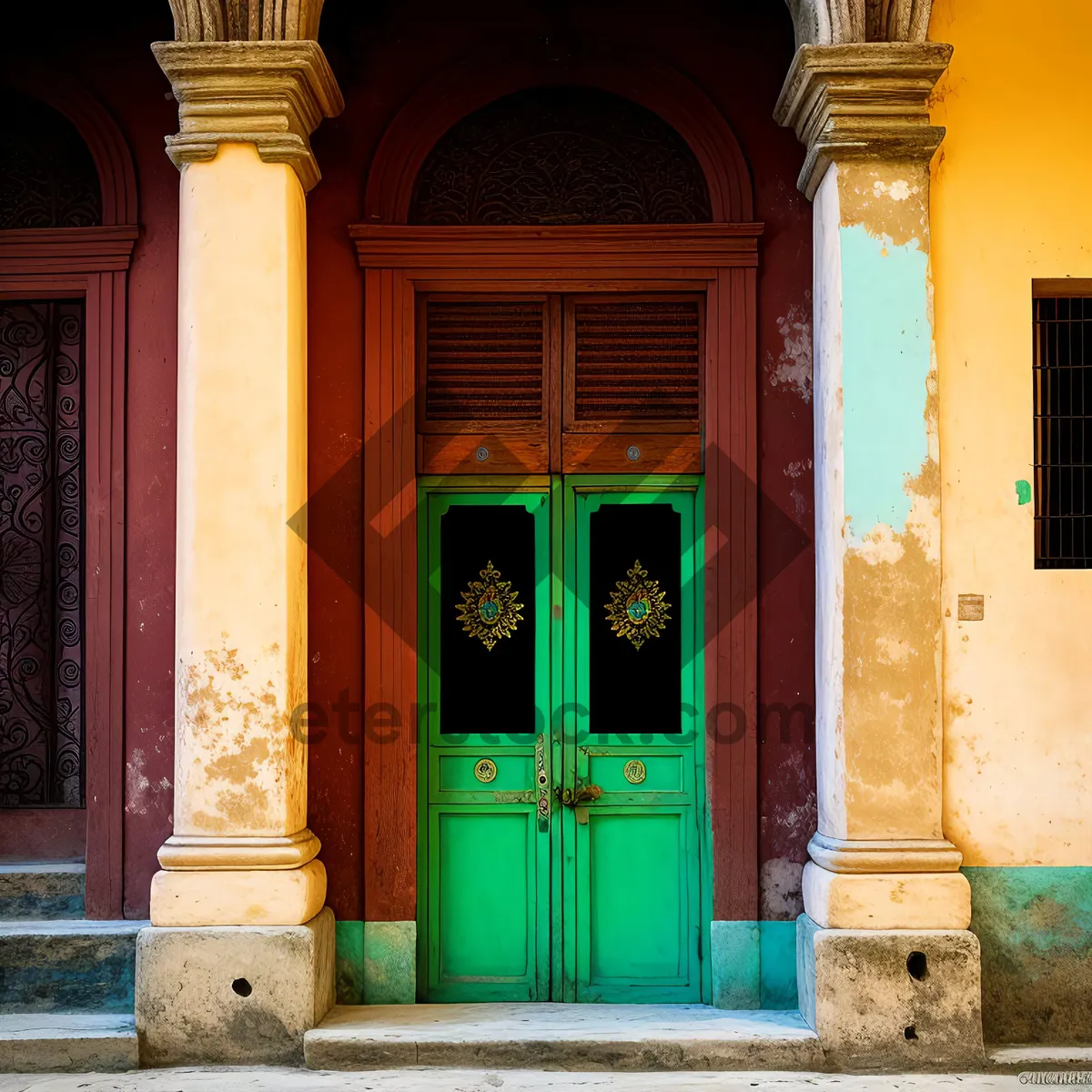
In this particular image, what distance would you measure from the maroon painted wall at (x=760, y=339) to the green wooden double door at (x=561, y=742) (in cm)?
36

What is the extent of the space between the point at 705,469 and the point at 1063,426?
5.46 ft

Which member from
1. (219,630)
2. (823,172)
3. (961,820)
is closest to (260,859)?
(219,630)

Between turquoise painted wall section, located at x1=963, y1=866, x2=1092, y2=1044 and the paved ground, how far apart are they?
372 millimetres

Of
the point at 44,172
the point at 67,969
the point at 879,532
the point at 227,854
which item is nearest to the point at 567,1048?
the point at 227,854

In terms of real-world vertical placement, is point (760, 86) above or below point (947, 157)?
above

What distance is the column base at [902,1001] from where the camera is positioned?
4.39 m

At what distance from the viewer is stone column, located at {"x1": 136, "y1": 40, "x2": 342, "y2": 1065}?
4.58 m

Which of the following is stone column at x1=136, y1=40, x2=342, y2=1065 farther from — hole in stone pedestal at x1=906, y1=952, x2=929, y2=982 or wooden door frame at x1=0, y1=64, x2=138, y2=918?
hole in stone pedestal at x1=906, y1=952, x2=929, y2=982

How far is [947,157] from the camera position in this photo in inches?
191

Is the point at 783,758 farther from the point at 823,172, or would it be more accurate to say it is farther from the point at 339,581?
the point at 823,172

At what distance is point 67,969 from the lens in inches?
194

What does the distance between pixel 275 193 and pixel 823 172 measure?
243cm

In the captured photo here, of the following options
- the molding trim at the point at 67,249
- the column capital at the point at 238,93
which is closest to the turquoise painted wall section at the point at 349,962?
the molding trim at the point at 67,249

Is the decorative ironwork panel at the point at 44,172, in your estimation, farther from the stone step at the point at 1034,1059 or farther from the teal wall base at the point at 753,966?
the stone step at the point at 1034,1059
